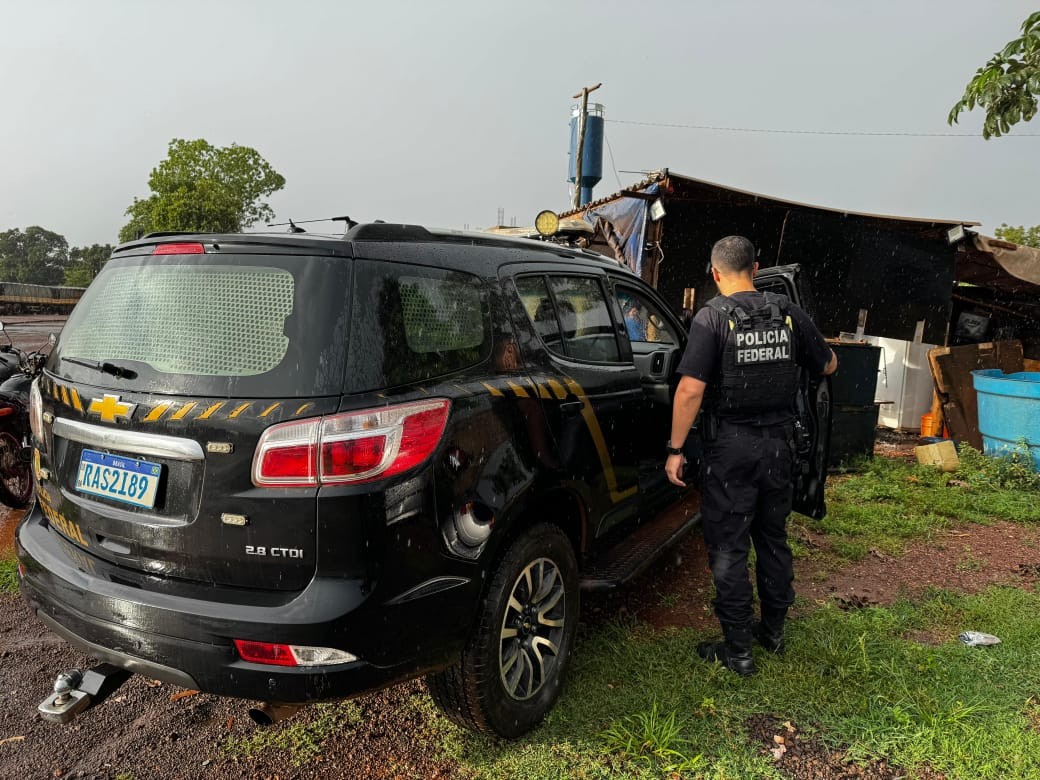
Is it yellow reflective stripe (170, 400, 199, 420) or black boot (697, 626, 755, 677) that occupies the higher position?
yellow reflective stripe (170, 400, 199, 420)

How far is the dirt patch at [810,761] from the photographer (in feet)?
7.69

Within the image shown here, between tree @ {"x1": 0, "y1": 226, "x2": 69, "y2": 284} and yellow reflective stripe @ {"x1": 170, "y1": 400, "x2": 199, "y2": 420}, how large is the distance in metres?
85.5

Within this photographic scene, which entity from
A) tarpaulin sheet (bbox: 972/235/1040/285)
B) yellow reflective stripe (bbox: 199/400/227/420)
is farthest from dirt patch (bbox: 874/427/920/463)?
yellow reflective stripe (bbox: 199/400/227/420)

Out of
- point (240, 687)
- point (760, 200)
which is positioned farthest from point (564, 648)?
point (760, 200)

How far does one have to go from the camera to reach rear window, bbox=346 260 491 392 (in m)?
1.95

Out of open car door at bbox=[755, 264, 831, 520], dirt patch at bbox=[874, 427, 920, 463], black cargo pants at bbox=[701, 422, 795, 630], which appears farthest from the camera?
dirt patch at bbox=[874, 427, 920, 463]

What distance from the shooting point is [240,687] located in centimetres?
183

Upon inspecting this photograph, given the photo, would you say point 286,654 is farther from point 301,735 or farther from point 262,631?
point 301,735

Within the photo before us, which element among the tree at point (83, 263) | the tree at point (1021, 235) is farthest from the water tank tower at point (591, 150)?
the tree at point (83, 263)

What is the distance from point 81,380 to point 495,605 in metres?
1.55

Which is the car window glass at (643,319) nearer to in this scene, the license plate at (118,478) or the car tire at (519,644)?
the car tire at (519,644)

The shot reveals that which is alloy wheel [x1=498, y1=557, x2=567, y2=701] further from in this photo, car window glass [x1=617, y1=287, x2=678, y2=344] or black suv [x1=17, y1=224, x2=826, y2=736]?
car window glass [x1=617, y1=287, x2=678, y2=344]

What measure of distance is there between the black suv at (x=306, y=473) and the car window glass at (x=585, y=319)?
0.42 meters

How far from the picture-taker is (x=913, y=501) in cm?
561
